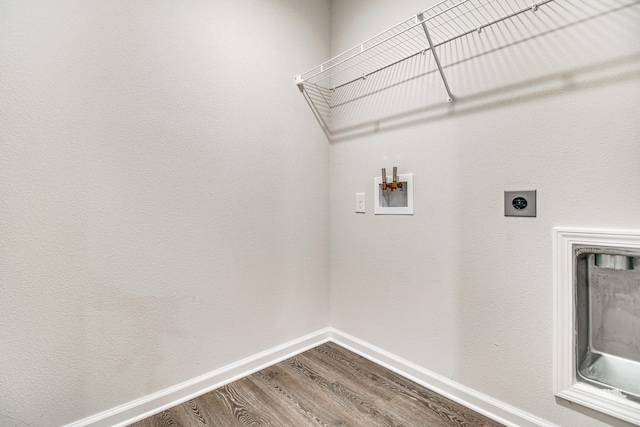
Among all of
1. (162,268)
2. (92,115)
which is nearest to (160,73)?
(92,115)

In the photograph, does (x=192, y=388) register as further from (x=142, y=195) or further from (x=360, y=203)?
(x=360, y=203)

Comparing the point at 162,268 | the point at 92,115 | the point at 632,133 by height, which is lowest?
the point at 162,268

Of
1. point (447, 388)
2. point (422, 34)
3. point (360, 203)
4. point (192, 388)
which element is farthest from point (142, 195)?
point (447, 388)

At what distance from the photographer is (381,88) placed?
1.74 meters

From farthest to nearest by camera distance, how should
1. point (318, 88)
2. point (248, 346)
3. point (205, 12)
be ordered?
point (318, 88) → point (248, 346) → point (205, 12)

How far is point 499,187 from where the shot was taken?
50.5 inches

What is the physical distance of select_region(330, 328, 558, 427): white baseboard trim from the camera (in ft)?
4.09

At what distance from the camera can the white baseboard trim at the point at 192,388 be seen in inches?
49.4

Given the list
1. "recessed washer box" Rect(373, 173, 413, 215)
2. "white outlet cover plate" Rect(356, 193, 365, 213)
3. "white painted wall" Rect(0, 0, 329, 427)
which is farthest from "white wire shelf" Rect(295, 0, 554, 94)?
"white outlet cover plate" Rect(356, 193, 365, 213)

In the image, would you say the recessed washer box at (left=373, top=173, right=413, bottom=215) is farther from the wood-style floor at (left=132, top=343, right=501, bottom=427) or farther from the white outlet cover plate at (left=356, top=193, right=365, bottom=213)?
the wood-style floor at (left=132, top=343, right=501, bottom=427)

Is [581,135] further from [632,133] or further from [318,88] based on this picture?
[318,88]

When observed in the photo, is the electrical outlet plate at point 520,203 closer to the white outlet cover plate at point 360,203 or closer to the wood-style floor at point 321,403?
the white outlet cover plate at point 360,203

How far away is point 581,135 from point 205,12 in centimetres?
176

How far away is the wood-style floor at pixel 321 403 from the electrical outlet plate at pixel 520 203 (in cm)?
92
